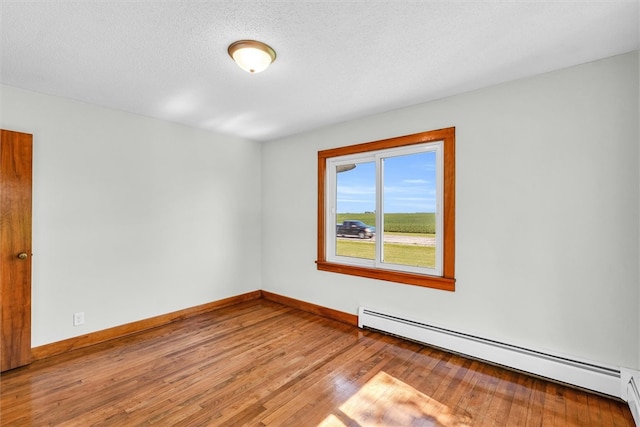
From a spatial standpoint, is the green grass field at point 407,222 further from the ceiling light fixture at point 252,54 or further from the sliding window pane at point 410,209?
the ceiling light fixture at point 252,54

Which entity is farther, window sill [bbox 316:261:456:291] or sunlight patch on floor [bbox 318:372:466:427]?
window sill [bbox 316:261:456:291]

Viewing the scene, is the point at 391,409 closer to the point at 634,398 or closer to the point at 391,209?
the point at 634,398

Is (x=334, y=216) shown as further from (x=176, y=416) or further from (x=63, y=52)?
(x=63, y=52)

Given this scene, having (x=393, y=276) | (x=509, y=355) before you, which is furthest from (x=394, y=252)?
(x=509, y=355)

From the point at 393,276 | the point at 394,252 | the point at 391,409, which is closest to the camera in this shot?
the point at 391,409

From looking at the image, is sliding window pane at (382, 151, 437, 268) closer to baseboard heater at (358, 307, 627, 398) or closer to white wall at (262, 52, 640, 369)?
white wall at (262, 52, 640, 369)

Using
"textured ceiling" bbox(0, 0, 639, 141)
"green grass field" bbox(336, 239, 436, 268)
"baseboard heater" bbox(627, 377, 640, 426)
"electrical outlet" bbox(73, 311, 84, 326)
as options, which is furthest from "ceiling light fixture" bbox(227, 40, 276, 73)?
"baseboard heater" bbox(627, 377, 640, 426)

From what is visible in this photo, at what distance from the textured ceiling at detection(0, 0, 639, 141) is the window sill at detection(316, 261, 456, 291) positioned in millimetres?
1801

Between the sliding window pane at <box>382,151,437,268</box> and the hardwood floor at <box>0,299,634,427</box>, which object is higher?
the sliding window pane at <box>382,151,437,268</box>

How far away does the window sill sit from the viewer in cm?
291

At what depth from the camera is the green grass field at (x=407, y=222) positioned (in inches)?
123

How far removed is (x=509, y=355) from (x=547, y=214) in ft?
3.96

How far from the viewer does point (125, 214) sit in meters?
3.34

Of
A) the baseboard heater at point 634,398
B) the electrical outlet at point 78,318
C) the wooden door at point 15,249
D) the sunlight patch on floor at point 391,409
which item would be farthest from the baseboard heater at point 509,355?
the wooden door at point 15,249
